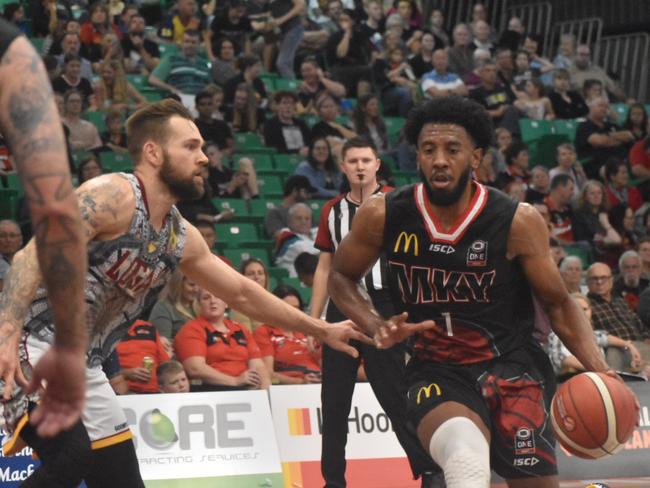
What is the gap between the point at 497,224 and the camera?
5129 millimetres

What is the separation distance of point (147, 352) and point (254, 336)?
1130 millimetres

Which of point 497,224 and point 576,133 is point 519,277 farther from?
point 576,133

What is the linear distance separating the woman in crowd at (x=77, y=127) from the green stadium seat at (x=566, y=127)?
680 cm

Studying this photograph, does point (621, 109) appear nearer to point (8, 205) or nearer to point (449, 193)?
point (8, 205)

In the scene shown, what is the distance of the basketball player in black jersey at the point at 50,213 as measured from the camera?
8.70ft

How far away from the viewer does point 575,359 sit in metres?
9.98

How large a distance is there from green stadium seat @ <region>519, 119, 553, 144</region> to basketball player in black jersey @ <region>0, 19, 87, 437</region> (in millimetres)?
13966

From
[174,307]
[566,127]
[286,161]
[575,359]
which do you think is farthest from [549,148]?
[174,307]

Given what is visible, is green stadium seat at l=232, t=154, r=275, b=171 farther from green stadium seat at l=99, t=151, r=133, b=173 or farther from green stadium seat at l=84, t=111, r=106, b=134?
green stadium seat at l=99, t=151, r=133, b=173

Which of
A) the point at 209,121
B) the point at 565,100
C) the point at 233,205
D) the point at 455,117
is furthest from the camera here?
the point at 565,100

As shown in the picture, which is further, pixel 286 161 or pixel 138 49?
pixel 138 49

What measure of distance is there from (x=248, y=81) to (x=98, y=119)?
7.37 feet

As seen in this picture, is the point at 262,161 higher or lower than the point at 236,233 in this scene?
higher

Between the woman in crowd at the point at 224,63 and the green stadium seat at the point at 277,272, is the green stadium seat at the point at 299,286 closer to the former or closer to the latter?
the green stadium seat at the point at 277,272
